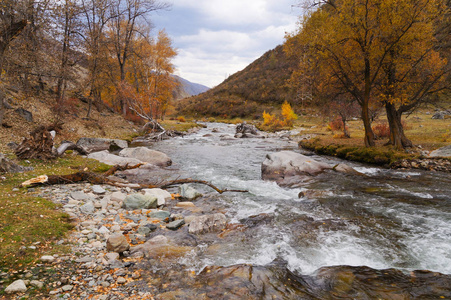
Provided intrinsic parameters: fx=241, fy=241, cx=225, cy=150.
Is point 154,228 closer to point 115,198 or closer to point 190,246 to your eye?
point 190,246

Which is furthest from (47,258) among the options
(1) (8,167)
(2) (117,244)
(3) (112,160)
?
(3) (112,160)

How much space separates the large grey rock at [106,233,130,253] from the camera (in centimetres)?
472

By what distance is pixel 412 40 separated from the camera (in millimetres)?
13875

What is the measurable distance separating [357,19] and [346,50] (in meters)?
2.26

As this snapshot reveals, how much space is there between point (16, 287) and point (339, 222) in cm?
691

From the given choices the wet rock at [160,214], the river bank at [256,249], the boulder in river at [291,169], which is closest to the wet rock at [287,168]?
the boulder in river at [291,169]

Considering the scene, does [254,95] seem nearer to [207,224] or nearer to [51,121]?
[51,121]

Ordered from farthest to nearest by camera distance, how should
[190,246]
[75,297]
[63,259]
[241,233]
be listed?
[241,233] → [190,246] → [63,259] → [75,297]

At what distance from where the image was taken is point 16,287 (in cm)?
334

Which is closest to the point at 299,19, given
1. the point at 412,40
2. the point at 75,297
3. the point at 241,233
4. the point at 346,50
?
the point at 346,50

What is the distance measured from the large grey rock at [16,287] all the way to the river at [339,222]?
94.0 inches

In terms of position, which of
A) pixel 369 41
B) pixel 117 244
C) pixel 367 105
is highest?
pixel 369 41

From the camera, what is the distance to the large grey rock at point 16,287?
329cm

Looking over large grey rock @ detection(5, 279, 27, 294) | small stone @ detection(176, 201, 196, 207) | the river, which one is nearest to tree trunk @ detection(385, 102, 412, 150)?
the river
